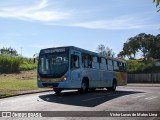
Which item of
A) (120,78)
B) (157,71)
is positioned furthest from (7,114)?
(157,71)

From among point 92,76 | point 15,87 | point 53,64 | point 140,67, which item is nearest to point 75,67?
point 53,64

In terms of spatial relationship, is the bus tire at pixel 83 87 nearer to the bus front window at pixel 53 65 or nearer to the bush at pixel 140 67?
the bus front window at pixel 53 65

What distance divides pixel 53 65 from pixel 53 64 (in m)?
0.07

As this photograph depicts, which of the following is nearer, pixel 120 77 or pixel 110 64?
pixel 110 64

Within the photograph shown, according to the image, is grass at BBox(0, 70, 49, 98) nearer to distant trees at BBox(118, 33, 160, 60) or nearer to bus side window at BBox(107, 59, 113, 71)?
bus side window at BBox(107, 59, 113, 71)

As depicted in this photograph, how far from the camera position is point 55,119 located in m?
11.0

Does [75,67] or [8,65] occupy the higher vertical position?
[8,65]

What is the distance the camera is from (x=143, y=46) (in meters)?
99.2

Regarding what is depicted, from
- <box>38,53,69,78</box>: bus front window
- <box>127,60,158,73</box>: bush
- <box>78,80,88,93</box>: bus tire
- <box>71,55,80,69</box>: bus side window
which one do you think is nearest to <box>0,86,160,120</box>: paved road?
<box>38,53,69,78</box>: bus front window

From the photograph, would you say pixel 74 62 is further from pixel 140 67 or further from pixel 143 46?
pixel 143 46

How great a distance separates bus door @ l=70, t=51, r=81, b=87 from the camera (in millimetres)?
20894

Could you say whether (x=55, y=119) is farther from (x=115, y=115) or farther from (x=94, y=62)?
(x=94, y=62)

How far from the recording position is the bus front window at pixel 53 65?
67.3 ft

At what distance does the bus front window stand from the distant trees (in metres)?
77.9
